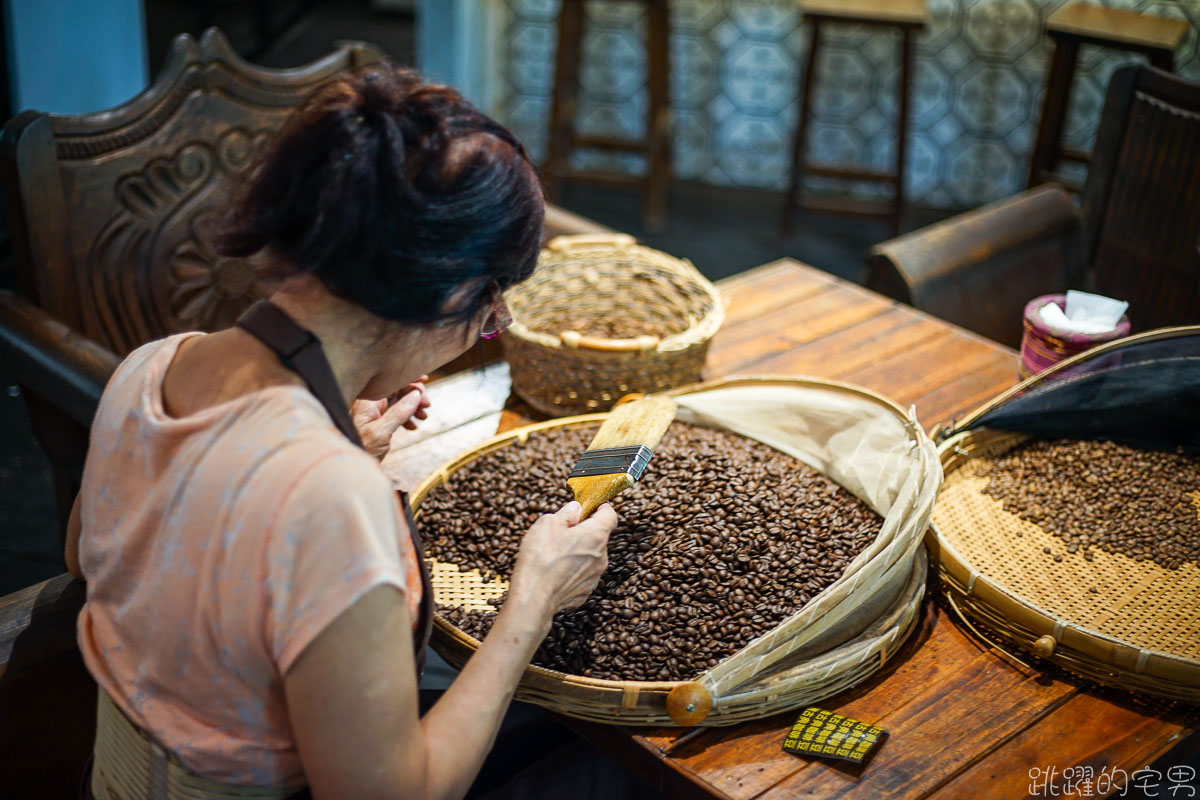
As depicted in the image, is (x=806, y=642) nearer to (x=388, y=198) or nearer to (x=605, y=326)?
(x=388, y=198)

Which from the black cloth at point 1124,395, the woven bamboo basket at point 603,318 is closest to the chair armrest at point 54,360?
the woven bamboo basket at point 603,318

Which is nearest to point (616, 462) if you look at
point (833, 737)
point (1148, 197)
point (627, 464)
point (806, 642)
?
point (627, 464)

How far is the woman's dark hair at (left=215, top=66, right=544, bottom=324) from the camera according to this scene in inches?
44.1

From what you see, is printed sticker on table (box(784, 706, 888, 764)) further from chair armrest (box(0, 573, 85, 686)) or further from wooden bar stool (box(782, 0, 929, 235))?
wooden bar stool (box(782, 0, 929, 235))

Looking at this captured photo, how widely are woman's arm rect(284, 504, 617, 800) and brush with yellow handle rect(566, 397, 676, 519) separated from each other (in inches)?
13.2

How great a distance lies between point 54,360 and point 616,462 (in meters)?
1.03

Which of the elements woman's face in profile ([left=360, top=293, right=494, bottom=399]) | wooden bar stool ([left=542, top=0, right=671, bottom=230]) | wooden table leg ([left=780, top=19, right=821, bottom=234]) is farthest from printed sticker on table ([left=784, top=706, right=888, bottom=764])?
wooden table leg ([left=780, top=19, right=821, bottom=234])

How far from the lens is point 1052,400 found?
198 cm

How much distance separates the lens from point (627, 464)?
156 cm

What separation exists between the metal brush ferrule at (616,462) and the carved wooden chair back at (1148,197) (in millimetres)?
1899

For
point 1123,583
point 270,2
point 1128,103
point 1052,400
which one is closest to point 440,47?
point 270,2

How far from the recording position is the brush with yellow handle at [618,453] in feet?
5.08

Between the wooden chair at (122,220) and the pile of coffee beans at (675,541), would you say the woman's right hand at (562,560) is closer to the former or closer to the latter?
the pile of coffee beans at (675,541)

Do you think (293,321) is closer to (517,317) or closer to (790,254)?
(517,317)
